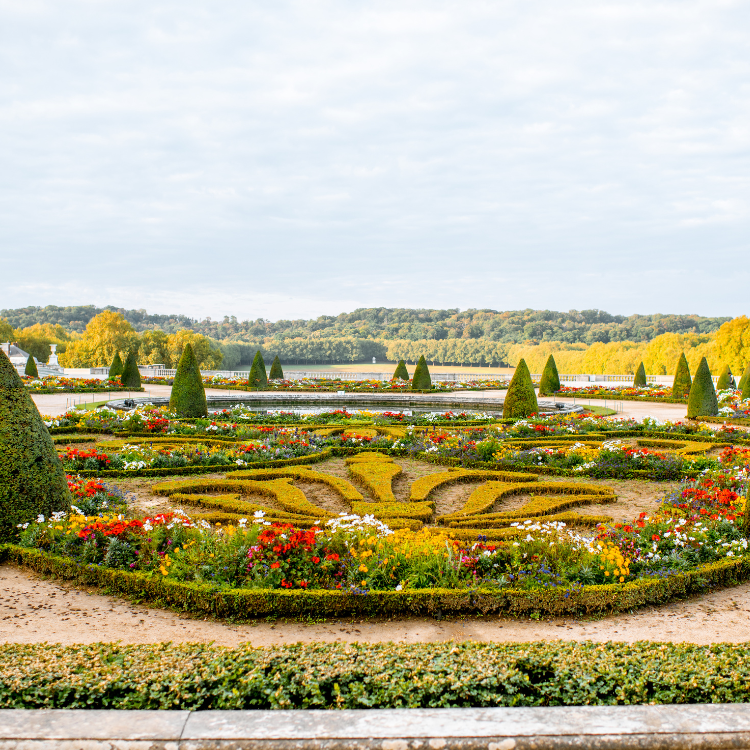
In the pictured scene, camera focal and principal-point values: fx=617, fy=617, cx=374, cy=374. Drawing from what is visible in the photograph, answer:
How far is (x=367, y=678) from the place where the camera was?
319 centimetres

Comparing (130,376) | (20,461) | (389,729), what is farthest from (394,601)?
(130,376)

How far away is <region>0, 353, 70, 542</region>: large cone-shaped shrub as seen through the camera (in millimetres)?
6168

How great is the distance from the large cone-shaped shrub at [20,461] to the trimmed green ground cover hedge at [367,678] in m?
3.05

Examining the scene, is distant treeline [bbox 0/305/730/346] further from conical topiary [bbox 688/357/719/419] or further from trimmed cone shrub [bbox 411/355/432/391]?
conical topiary [bbox 688/357/719/419]

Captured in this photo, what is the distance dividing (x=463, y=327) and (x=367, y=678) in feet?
278

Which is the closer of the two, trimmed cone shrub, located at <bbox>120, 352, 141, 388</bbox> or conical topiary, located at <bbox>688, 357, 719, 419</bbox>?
conical topiary, located at <bbox>688, 357, 719, 419</bbox>

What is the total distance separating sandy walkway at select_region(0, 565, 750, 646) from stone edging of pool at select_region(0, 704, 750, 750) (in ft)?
5.43

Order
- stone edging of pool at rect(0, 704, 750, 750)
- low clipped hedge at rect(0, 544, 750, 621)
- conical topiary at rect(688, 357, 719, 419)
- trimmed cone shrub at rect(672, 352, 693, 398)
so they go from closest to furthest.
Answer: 1. stone edging of pool at rect(0, 704, 750, 750)
2. low clipped hedge at rect(0, 544, 750, 621)
3. conical topiary at rect(688, 357, 719, 419)
4. trimmed cone shrub at rect(672, 352, 693, 398)

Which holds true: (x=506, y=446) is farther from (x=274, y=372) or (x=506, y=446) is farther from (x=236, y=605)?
(x=274, y=372)

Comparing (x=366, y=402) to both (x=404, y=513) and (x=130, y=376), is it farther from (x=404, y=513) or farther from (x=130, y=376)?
(x=404, y=513)

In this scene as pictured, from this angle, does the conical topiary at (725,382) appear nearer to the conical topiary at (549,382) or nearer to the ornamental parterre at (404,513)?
the conical topiary at (549,382)

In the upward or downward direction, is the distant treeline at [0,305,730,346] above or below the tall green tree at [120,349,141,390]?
above

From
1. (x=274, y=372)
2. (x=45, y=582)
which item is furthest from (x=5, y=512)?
(x=274, y=372)

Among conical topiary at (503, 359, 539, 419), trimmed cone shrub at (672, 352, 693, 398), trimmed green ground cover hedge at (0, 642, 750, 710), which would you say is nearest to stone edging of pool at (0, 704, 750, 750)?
trimmed green ground cover hedge at (0, 642, 750, 710)
